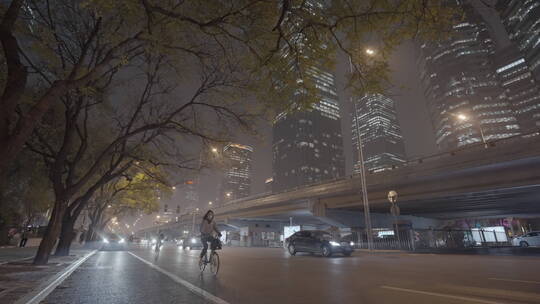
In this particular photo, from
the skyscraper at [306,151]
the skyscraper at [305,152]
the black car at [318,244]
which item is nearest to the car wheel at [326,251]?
the black car at [318,244]

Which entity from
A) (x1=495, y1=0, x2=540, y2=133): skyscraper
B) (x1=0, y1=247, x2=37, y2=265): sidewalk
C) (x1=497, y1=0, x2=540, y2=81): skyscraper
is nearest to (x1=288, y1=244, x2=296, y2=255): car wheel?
(x1=0, y1=247, x2=37, y2=265): sidewalk

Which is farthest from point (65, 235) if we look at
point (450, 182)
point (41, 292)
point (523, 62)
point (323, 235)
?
point (523, 62)

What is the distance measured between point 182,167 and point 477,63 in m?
178

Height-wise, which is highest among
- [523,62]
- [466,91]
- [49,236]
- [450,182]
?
[523,62]

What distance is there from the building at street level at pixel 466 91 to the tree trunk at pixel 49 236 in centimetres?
14886

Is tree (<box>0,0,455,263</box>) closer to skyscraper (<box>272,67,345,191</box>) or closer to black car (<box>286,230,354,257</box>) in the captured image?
black car (<box>286,230,354,257</box>)

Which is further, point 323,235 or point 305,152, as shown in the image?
point 305,152

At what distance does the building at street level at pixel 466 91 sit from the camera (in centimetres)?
12738

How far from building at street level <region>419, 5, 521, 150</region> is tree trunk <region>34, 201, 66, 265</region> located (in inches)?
5861

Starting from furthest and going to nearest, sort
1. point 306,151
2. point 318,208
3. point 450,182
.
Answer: point 306,151, point 318,208, point 450,182

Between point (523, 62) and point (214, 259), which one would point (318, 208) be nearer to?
point (214, 259)

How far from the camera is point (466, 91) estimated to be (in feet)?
456

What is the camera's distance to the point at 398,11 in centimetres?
591

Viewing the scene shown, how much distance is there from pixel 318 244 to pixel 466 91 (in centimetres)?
16096
